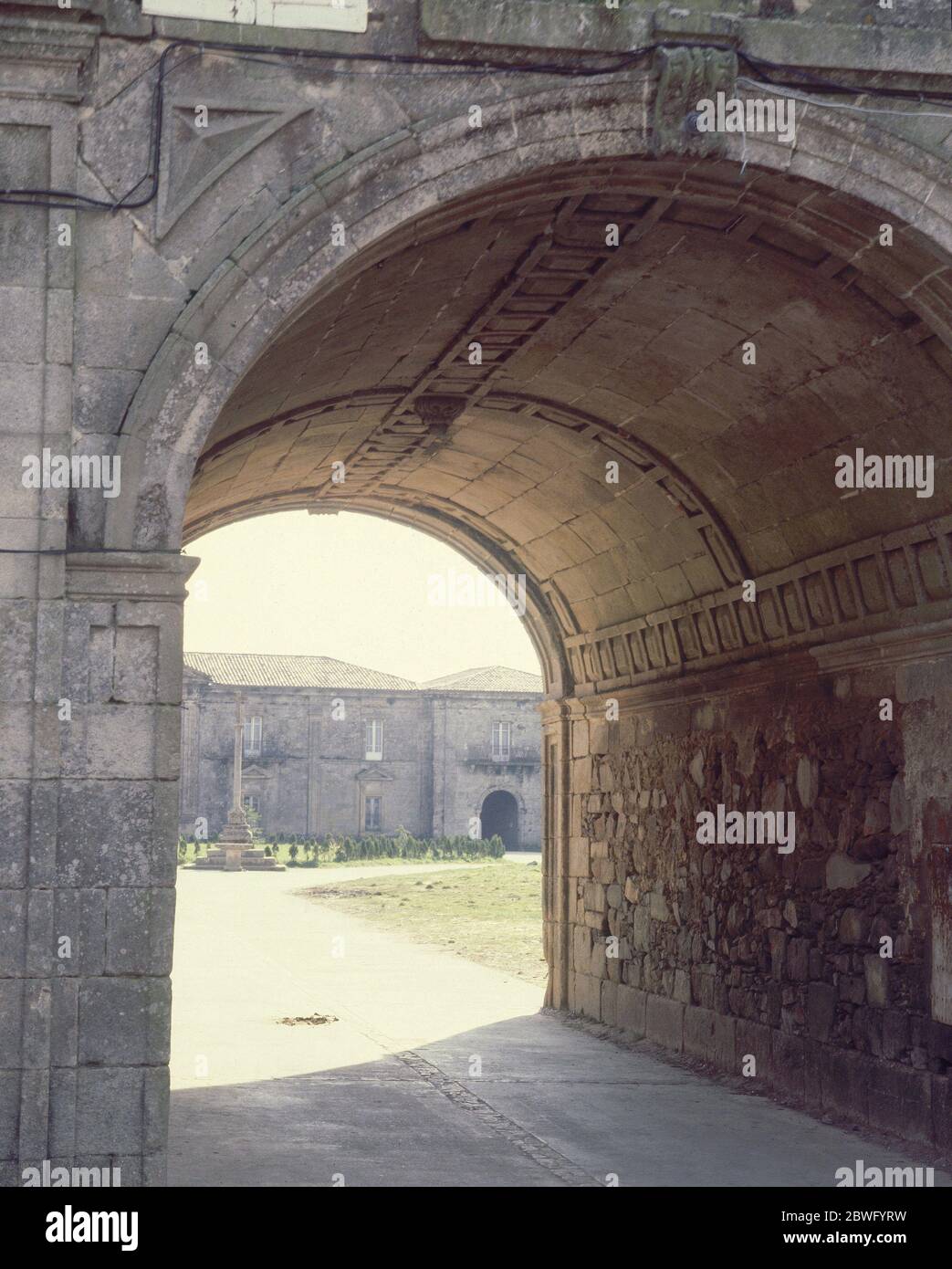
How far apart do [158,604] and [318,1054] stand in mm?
6486

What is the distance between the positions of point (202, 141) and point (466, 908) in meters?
22.0

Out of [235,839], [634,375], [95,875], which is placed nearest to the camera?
[95,875]

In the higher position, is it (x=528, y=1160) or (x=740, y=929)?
(x=740, y=929)

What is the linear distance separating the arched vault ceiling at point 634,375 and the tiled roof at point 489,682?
47.2 metres

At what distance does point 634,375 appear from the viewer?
30.8 ft

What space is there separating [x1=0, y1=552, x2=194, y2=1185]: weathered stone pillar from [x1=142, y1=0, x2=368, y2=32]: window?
221 cm

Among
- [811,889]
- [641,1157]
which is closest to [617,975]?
[811,889]

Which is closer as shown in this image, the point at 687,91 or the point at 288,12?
the point at 288,12

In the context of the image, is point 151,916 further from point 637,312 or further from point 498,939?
point 498,939

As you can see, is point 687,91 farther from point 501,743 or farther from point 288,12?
point 501,743

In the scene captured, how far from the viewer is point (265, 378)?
859cm

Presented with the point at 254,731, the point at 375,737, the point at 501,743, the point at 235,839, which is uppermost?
the point at 254,731

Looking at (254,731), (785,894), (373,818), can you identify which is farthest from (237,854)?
(785,894)

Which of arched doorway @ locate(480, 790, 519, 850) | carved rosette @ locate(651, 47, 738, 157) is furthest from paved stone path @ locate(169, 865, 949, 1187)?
arched doorway @ locate(480, 790, 519, 850)
